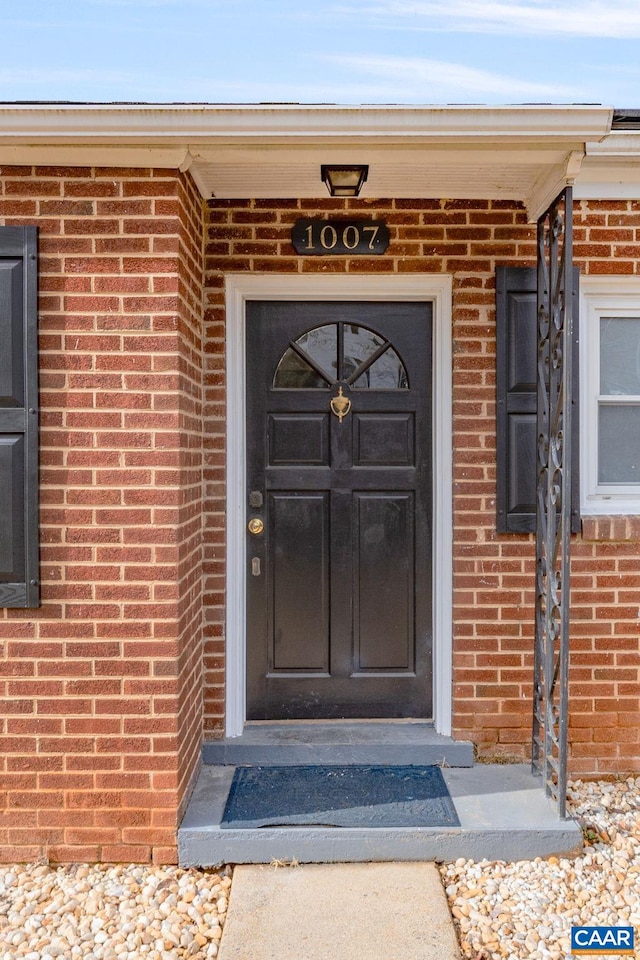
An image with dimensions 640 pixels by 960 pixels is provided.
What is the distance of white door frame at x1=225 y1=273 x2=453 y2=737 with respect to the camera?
3.51 metres

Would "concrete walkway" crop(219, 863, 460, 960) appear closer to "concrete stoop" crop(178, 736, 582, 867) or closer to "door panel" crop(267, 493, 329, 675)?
"concrete stoop" crop(178, 736, 582, 867)

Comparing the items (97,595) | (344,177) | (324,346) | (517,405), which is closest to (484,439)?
(517,405)

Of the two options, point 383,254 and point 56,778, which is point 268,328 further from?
point 56,778

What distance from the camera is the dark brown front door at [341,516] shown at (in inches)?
142

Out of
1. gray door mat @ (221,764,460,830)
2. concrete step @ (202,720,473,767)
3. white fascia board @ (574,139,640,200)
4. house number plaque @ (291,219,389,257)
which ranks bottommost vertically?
gray door mat @ (221,764,460,830)

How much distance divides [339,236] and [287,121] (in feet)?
2.77

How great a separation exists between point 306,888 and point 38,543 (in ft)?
5.48

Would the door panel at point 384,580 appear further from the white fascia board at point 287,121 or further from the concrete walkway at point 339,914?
the white fascia board at point 287,121

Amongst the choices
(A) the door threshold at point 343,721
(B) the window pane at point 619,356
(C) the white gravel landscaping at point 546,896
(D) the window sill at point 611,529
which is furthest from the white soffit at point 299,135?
(C) the white gravel landscaping at point 546,896

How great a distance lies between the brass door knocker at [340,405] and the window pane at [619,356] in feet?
4.17

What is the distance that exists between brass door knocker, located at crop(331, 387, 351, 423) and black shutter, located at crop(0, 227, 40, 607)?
1409mm

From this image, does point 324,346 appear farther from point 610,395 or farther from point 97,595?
point 97,595

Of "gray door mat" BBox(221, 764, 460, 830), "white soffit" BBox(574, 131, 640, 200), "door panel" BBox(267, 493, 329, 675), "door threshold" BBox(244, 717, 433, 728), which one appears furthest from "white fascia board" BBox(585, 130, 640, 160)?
"gray door mat" BBox(221, 764, 460, 830)

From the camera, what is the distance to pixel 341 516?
3.62 m
